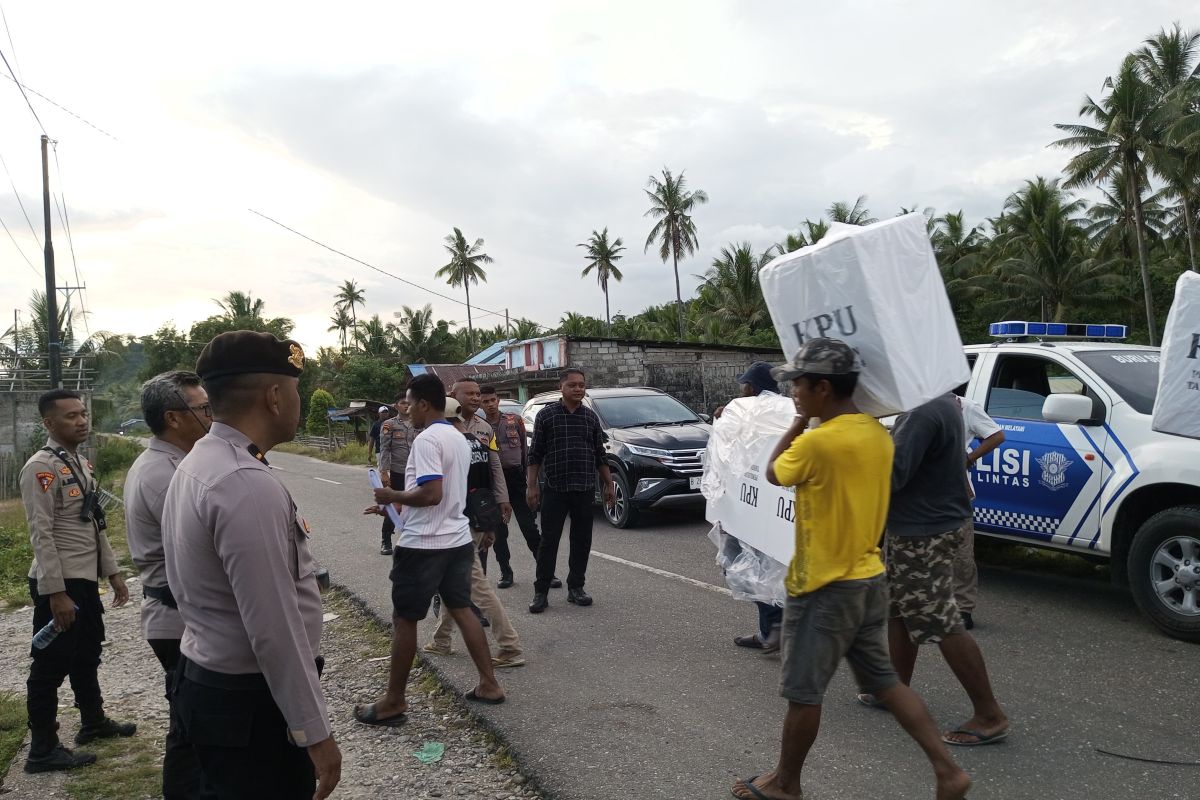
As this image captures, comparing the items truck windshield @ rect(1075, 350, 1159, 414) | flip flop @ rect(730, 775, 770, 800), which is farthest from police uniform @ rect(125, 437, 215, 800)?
truck windshield @ rect(1075, 350, 1159, 414)

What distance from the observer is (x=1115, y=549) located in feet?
18.2

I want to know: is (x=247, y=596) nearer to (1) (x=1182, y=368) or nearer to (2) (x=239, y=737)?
(2) (x=239, y=737)

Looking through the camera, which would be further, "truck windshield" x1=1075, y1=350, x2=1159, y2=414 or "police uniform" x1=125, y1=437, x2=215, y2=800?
"truck windshield" x1=1075, y1=350, x2=1159, y2=414

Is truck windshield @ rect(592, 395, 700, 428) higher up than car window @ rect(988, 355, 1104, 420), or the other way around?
car window @ rect(988, 355, 1104, 420)

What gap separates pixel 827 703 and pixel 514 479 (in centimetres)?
404

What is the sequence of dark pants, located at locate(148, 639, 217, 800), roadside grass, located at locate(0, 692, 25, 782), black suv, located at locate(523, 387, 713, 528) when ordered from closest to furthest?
dark pants, located at locate(148, 639, 217, 800)
roadside grass, located at locate(0, 692, 25, 782)
black suv, located at locate(523, 387, 713, 528)

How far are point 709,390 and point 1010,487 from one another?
17.6 meters

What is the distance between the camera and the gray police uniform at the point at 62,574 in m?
4.11

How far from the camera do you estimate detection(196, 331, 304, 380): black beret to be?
2260 mm

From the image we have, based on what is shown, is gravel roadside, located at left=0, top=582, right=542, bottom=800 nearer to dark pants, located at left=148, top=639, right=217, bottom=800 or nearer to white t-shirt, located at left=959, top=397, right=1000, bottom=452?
dark pants, located at left=148, top=639, right=217, bottom=800

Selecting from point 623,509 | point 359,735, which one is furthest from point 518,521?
point 359,735

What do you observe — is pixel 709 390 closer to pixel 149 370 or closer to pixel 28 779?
pixel 28 779

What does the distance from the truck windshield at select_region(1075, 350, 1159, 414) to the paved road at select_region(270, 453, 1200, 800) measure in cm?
148

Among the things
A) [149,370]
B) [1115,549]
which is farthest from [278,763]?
[149,370]
